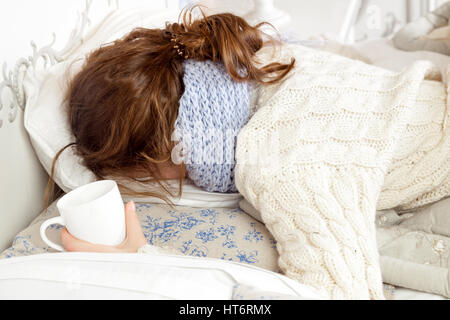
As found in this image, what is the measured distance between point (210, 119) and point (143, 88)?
0.15 m

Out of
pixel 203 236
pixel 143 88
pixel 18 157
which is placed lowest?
pixel 203 236

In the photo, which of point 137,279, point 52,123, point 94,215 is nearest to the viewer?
point 137,279

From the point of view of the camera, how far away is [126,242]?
0.81 metres

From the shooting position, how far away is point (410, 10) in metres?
2.29

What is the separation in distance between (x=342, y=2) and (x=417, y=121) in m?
1.64

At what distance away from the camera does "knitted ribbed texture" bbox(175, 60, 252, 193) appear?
0.85m

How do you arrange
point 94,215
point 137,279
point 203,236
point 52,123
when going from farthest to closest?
point 52,123 → point 203,236 → point 94,215 → point 137,279

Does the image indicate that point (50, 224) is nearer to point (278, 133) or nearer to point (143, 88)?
point (143, 88)

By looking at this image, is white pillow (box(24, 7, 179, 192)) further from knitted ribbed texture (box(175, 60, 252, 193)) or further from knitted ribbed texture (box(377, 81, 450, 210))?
knitted ribbed texture (box(377, 81, 450, 210))

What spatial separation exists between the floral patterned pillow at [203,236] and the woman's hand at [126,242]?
0.05m

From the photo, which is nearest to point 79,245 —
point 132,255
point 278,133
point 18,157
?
point 132,255

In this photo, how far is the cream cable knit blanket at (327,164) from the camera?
2.36ft
